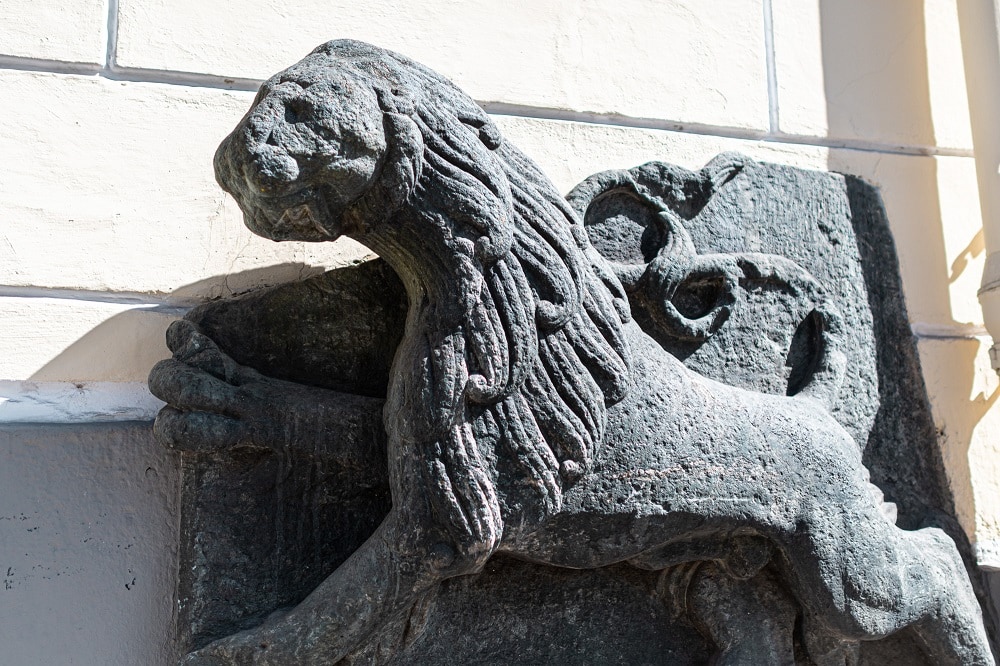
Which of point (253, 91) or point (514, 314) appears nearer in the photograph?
point (514, 314)

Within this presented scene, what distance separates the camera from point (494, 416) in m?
1.42

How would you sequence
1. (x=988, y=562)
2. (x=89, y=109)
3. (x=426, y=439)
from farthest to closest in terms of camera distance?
(x=988, y=562) < (x=89, y=109) < (x=426, y=439)

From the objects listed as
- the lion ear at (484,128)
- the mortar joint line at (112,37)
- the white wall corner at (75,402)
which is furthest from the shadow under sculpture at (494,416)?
the mortar joint line at (112,37)

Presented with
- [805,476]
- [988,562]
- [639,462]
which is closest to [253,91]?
[639,462]

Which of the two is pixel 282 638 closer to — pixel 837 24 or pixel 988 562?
pixel 988 562

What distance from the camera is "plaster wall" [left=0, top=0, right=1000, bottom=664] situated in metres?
1.64

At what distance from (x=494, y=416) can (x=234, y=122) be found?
2.71 feet

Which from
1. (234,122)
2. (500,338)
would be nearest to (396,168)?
(500,338)

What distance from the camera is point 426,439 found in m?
1.40

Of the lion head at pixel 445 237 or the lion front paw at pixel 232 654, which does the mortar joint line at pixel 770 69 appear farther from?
the lion front paw at pixel 232 654

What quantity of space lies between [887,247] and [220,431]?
139 cm

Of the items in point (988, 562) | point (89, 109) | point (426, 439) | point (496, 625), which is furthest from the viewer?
point (988, 562)

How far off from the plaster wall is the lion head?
0.43 metres

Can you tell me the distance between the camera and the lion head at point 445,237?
1.35 m
